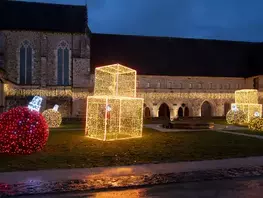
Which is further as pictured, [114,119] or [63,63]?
[63,63]

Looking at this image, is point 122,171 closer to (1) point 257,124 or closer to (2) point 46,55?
(1) point 257,124

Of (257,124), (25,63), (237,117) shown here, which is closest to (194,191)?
(257,124)

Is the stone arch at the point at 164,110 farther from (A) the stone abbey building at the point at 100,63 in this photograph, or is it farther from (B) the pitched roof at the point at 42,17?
(B) the pitched roof at the point at 42,17

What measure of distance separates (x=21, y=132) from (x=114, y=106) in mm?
9689

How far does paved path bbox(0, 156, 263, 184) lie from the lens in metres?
8.84

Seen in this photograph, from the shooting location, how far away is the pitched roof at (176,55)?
45.1m

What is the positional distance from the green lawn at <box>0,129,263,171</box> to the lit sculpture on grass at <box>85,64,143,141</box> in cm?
190

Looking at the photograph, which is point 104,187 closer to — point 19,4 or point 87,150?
point 87,150

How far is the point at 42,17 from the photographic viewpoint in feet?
137

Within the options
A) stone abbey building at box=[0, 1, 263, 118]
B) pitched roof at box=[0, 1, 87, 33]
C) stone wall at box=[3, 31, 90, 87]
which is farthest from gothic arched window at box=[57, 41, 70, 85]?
pitched roof at box=[0, 1, 87, 33]

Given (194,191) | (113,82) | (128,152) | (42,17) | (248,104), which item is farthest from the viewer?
(42,17)

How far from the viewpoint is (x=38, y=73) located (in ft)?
133

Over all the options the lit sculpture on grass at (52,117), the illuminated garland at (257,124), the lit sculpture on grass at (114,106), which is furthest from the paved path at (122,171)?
the lit sculpture on grass at (52,117)

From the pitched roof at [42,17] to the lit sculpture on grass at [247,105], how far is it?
19810 millimetres
